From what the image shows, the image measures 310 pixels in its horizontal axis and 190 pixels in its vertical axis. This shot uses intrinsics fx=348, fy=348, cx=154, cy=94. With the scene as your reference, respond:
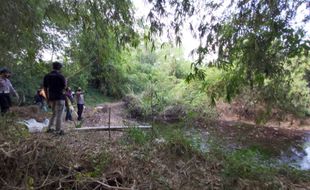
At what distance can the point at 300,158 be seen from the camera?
11734 millimetres

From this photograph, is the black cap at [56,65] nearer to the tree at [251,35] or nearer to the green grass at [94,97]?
the tree at [251,35]

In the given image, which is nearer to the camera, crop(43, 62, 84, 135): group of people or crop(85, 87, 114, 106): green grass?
crop(43, 62, 84, 135): group of people

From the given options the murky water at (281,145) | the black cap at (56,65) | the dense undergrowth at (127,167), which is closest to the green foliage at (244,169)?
the dense undergrowth at (127,167)

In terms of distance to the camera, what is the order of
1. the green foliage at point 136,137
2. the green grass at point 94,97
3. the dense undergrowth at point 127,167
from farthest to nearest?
the green grass at point 94,97 < the green foliage at point 136,137 < the dense undergrowth at point 127,167

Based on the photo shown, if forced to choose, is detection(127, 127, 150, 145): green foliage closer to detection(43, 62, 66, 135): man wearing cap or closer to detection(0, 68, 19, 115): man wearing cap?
detection(43, 62, 66, 135): man wearing cap

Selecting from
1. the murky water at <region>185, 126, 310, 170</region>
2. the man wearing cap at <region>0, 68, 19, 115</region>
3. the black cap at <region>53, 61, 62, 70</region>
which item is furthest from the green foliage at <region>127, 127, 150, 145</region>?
the murky water at <region>185, 126, 310, 170</region>

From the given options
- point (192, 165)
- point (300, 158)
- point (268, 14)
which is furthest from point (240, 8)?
point (300, 158)

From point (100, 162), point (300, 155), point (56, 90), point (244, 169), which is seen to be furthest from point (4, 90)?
point (300, 155)

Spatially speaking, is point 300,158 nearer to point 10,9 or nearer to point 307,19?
point 307,19

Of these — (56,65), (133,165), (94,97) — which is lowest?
(94,97)

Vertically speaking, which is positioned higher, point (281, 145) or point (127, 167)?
point (127, 167)

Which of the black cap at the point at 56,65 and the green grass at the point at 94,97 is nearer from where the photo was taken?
the black cap at the point at 56,65

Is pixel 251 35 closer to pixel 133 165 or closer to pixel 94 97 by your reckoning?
pixel 133 165

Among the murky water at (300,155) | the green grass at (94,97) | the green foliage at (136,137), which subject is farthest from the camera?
the green grass at (94,97)
